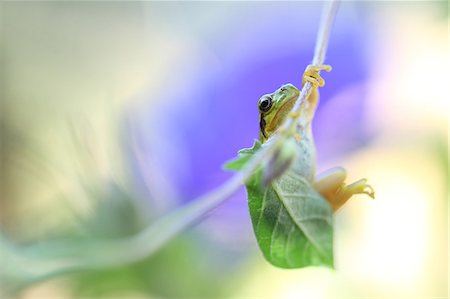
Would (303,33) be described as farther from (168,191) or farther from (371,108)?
(168,191)

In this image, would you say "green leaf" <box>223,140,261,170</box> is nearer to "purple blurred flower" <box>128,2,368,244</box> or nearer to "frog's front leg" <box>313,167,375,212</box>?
"frog's front leg" <box>313,167,375,212</box>

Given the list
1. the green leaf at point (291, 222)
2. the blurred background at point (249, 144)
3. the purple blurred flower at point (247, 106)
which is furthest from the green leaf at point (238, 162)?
the purple blurred flower at point (247, 106)

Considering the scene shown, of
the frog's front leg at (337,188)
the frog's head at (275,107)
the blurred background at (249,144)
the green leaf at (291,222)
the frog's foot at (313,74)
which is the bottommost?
the green leaf at (291,222)

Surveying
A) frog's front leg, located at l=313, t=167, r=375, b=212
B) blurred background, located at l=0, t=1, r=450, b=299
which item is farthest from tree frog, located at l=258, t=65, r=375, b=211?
blurred background, located at l=0, t=1, r=450, b=299

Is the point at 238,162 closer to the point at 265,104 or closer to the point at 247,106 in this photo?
the point at 265,104

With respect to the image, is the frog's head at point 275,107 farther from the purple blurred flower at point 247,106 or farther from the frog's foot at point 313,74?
the purple blurred flower at point 247,106

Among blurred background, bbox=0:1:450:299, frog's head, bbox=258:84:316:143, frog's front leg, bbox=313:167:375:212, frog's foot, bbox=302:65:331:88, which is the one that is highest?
blurred background, bbox=0:1:450:299

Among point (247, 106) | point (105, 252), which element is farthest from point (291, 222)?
point (247, 106)
